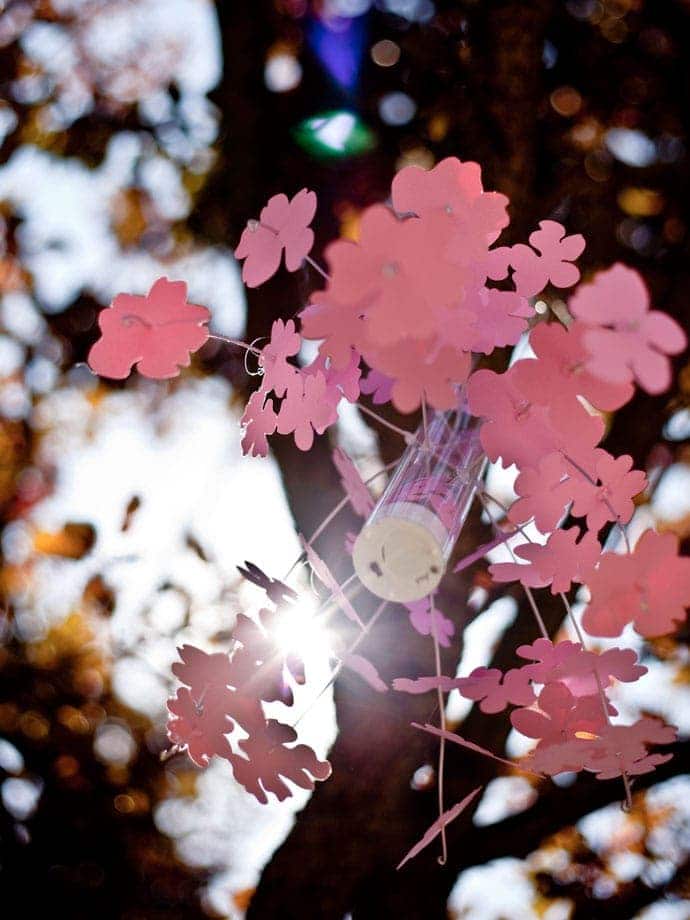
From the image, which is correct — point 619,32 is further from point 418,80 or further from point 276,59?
point 276,59

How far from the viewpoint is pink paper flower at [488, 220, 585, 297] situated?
843 mm

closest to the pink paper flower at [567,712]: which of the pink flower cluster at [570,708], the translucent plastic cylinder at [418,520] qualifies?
the pink flower cluster at [570,708]

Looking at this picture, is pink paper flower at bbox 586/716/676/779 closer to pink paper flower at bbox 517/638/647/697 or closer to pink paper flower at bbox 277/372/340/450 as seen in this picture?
pink paper flower at bbox 517/638/647/697

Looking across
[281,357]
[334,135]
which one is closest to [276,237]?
[281,357]

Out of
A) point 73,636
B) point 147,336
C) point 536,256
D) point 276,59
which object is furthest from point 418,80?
point 73,636

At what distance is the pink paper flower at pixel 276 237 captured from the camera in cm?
74

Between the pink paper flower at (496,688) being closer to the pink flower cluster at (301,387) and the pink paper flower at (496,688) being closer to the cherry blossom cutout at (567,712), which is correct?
the cherry blossom cutout at (567,712)

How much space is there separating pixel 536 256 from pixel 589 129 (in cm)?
153

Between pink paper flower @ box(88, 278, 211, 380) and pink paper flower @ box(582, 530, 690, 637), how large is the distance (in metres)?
0.47

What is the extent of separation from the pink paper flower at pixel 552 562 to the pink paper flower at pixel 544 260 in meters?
0.28

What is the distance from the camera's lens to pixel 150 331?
790 mm

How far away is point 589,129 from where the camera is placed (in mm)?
2131

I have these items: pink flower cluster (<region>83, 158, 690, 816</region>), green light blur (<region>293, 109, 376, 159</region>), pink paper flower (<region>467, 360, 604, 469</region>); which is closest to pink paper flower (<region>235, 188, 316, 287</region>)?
pink flower cluster (<region>83, 158, 690, 816</region>)

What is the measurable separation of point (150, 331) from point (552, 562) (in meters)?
0.49
